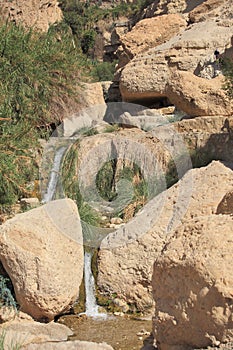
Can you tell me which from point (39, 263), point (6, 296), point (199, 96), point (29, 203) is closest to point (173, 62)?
point (199, 96)

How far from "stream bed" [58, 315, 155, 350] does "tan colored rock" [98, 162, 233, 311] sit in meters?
0.30

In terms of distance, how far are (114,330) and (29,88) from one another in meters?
5.62

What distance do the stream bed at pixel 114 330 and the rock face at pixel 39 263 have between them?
229 millimetres

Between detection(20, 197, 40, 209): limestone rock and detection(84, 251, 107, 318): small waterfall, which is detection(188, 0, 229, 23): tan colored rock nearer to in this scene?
detection(20, 197, 40, 209): limestone rock

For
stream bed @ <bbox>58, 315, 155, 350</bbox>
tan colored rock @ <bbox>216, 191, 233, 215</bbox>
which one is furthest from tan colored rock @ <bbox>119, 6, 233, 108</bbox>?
tan colored rock @ <bbox>216, 191, 233, 215</bbox>

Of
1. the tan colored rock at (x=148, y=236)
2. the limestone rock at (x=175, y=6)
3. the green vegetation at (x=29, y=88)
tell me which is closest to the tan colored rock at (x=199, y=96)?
the green vegetation at (x=29, y=88)

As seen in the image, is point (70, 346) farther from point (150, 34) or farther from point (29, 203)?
point (150, 34)

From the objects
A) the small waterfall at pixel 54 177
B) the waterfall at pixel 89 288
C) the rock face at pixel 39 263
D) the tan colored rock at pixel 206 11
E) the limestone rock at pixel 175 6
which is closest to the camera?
the rock face at pixel 39 263

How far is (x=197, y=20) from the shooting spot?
13.3 metres

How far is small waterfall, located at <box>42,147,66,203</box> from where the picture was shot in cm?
877

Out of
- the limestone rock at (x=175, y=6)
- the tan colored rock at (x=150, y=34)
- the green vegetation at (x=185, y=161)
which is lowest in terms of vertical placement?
the green vegetation at (x=185, y=161)

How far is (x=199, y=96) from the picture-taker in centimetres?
938

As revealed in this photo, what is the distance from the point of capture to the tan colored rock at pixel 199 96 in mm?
9297

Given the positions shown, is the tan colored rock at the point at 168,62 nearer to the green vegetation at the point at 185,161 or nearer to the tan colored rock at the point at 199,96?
the tan colored rock at the point at 199,96
